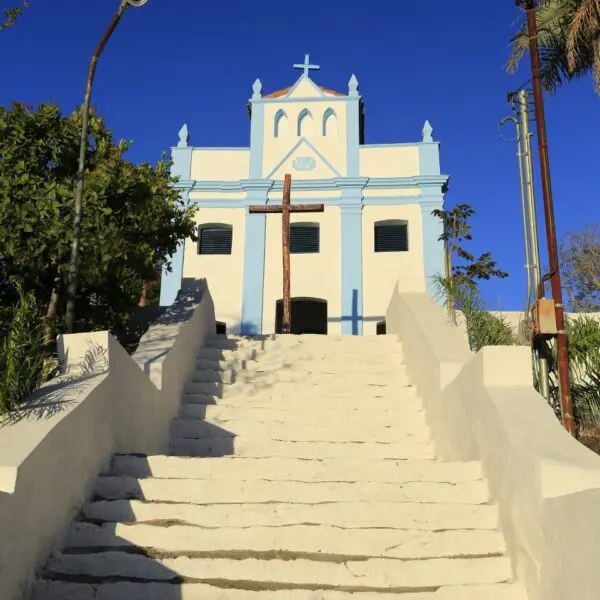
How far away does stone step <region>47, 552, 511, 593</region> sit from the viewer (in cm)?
348

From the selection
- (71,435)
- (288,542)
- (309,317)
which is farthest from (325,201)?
(288,542)

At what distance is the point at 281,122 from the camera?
59.7ft

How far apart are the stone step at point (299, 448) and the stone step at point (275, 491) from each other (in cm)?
116

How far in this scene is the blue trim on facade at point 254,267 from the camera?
16.2 meters

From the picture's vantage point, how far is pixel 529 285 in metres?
9.00

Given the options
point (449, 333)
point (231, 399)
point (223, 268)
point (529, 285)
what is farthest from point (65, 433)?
point (223, 268)

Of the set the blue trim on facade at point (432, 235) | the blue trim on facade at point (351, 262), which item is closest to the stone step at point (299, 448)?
the blue trim on facade at point (351, 262)

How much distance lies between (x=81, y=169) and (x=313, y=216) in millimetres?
11308

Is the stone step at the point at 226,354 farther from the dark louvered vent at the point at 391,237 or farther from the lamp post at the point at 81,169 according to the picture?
the dark louvered vent at the point at 391,237

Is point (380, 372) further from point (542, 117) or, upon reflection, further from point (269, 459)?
point (542, 117)

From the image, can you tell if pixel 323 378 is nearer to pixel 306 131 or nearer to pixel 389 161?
pixel 389 161

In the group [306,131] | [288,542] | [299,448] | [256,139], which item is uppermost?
[306,131]

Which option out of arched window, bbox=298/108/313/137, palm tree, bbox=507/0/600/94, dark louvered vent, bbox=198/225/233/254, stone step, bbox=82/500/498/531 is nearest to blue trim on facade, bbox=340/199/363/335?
arched window, bbox=298/108/313/137

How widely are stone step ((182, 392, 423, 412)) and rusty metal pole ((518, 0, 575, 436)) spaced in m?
1.71
